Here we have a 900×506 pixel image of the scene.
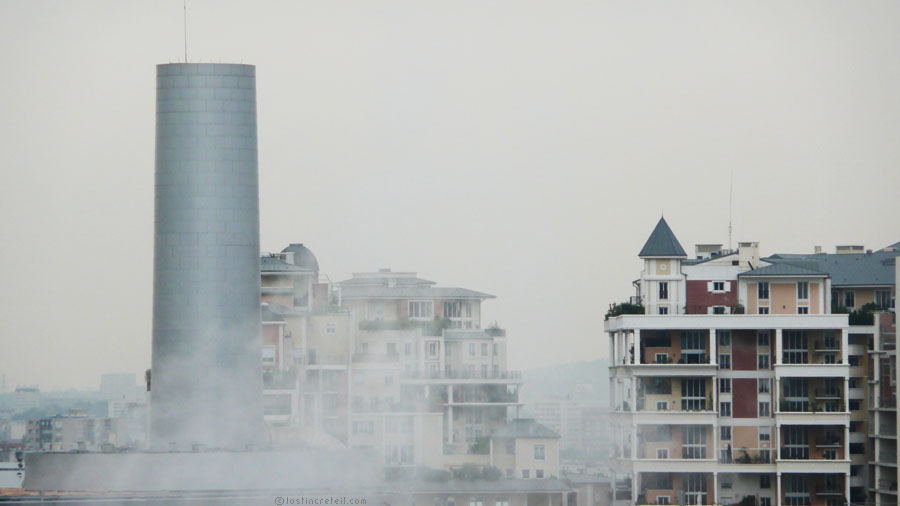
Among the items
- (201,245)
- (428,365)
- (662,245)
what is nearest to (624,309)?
(662,245)

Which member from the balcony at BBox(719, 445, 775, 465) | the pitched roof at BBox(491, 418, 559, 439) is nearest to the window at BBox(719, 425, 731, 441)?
the balcony at BBox(719, 445, 775, 465)

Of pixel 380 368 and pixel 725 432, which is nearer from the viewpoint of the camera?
pixel 725 432

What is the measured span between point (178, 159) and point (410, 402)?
922 inches

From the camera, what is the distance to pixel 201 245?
3403 inches

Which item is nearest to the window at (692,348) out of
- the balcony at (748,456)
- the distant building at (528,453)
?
the balcony at (748,456)

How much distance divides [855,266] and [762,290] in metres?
7.39

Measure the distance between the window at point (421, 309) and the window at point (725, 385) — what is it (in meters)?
22.1

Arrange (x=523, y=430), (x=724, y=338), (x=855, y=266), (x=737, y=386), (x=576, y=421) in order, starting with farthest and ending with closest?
(x=576, y=421)
(x=523, y=430)
(x=855, y=266)
(x=724, y=338)
(x=737, y=386)

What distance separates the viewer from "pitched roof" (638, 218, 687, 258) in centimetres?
9456

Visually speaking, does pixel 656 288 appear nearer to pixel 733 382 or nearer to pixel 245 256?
pixel 733 382

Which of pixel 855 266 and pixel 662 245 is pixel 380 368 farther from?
pixel 855 266

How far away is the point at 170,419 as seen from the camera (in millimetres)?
86875

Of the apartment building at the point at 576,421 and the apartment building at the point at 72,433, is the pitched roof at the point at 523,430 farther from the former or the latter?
the apartment building at the point at 72,433

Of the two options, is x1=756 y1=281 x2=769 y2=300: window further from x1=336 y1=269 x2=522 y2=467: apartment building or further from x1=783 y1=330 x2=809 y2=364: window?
x1=336 y1=269 x2=522 y2=467: apartment building
